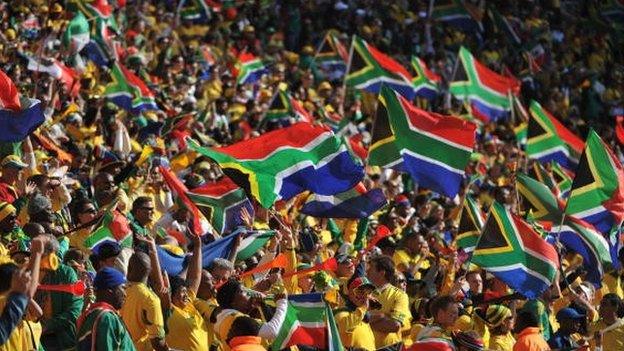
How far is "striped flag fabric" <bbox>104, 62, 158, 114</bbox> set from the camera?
17500mm

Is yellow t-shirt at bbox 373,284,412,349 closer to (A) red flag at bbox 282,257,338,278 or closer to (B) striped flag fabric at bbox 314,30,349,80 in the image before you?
(A) red flag at bbox 282,257,338,278

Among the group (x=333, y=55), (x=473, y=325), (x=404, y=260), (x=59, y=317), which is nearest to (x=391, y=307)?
(x=473, y=325)

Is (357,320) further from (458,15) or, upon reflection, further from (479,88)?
(458,15)

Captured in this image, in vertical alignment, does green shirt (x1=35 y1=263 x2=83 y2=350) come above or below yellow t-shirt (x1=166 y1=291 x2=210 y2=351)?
above

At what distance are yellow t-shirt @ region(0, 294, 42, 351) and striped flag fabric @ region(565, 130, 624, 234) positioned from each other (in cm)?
598

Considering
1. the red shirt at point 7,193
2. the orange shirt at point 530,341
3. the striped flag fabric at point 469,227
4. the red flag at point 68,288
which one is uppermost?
the red flag at point 68,288

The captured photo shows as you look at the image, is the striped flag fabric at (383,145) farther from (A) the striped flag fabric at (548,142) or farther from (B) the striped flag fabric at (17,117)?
(A) the striped flag fabric at (548,142)

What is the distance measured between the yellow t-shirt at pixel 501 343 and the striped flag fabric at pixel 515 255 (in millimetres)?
969

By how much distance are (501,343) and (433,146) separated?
3.27m

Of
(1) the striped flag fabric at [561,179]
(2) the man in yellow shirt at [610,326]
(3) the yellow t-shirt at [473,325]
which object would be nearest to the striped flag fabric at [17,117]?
(3) the yellow t-shirt at [473,325]

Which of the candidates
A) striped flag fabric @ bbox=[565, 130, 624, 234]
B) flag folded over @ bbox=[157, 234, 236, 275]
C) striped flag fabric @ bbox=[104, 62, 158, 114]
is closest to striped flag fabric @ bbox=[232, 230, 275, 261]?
flag folded over @ bbox=[157, 234, 236, 275]

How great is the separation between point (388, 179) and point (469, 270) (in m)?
5.97

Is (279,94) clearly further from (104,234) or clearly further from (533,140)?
(104,234)

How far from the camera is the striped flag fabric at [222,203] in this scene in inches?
500
